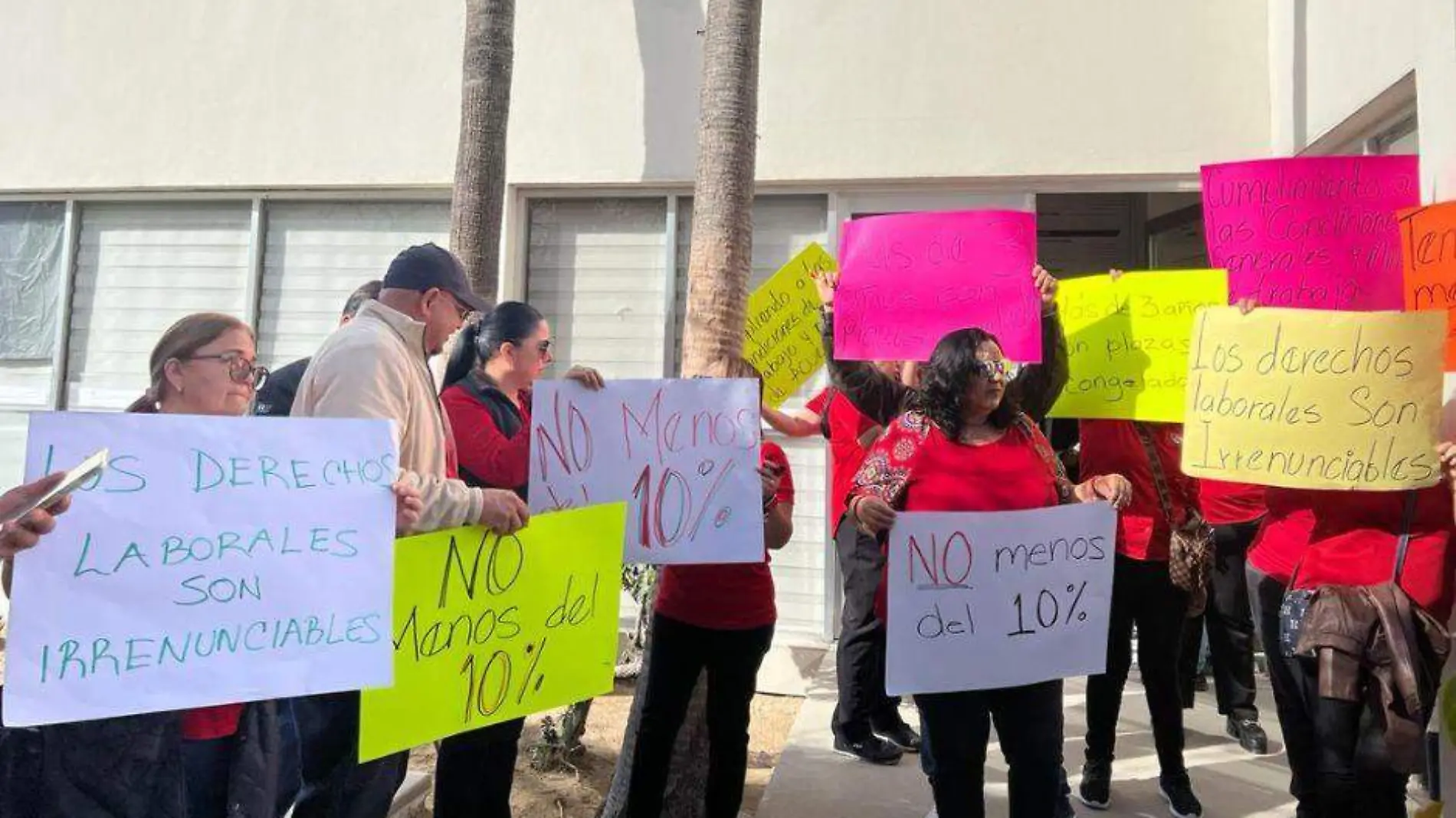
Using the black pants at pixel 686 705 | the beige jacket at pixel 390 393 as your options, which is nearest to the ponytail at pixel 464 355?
the beige jacket at pixel 390 393

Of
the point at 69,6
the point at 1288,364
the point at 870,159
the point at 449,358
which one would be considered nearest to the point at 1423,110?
the point at 1288,364

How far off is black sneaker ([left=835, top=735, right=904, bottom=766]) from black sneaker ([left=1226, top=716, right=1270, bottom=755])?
160cm

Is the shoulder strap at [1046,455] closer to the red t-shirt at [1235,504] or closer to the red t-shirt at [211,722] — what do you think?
the red t-shirt at [1235,504]

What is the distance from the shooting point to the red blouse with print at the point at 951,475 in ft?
8.44

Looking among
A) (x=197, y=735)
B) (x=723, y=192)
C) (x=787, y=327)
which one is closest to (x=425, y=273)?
(x=197, y=735)

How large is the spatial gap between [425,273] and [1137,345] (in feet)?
7.87

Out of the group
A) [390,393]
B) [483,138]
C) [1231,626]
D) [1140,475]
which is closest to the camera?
[390,393]

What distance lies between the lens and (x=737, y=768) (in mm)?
2898

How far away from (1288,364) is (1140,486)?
90cm

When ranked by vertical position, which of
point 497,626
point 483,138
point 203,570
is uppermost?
point 483,138

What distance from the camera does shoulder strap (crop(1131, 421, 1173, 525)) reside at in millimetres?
3258

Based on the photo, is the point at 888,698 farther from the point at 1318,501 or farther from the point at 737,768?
the point at 1318,501

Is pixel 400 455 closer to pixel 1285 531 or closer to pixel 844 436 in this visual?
pixel 844 436

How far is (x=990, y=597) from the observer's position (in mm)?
2557
